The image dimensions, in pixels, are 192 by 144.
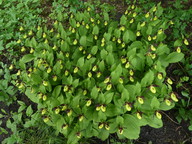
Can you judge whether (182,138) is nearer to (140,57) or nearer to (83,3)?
(140,57)

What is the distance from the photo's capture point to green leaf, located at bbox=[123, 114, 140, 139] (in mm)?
2385

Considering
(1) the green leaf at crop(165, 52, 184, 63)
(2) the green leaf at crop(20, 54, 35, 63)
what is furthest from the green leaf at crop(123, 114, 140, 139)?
(2) the green leaf at crop(20, 54, 35, 63)

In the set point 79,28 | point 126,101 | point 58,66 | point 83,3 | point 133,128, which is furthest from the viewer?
point 83,3

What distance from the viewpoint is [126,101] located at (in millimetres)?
2217

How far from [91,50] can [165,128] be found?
175 cm

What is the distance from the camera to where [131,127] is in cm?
240

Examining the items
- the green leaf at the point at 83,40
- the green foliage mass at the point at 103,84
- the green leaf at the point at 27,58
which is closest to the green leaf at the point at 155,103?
the green foliage mass at the point at 103,84

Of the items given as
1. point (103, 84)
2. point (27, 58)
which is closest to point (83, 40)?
point (103, 84)

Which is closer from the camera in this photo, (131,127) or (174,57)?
(131,127)

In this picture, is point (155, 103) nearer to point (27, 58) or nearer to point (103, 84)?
point (103, 84)

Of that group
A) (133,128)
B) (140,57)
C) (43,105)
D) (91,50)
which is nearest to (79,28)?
(91,50)

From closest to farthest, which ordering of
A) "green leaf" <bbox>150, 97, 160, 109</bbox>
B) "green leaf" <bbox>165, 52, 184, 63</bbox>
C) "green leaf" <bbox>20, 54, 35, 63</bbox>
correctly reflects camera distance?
1. "green leaf" <bbox>150, 97, 160, 109</bbox>
2. "green leaf" <bbox>165, 52, 184, 63</bbox>
3. "green leaf" <bbox>20, 54, 35, 63</bbox>

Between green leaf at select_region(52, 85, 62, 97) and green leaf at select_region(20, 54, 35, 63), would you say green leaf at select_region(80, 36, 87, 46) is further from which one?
green leaf at select_region(20, 54, 35, 63)

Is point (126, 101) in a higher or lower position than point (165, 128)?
higher
